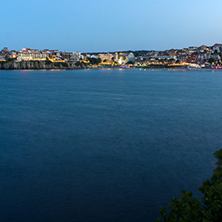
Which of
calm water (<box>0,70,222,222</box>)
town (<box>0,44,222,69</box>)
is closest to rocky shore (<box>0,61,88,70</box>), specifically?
town (<box>0,44,222,69</box>)

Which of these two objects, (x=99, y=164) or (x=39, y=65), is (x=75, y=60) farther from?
(x=99, y=164)

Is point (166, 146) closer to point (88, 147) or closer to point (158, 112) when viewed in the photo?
point (88, 147)

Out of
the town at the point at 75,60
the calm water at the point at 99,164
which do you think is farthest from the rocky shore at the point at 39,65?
the calm water at the point at 99,164

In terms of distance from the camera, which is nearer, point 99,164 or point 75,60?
point 99,164

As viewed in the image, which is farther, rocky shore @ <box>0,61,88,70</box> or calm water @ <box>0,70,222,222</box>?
rocky shore @ <box>0,61,88,70</box>

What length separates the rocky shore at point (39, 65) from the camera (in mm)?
104500

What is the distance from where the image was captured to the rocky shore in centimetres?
10450

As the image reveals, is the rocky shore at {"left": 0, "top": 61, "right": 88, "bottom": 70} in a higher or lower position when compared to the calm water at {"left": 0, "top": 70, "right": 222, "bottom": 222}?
higher

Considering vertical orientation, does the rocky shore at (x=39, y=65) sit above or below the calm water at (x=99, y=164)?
above

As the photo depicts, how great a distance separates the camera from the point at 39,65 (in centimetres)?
11294

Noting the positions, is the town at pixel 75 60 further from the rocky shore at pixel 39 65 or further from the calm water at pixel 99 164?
the calm water at pixel 99 164

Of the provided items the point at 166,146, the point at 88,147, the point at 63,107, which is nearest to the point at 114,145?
the point at 88,147

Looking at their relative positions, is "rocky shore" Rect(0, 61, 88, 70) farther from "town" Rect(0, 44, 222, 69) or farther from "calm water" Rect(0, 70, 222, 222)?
"calm water" Rect(0, 70, 222, 222)

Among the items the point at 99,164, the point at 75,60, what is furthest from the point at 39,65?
the point at 99,164
